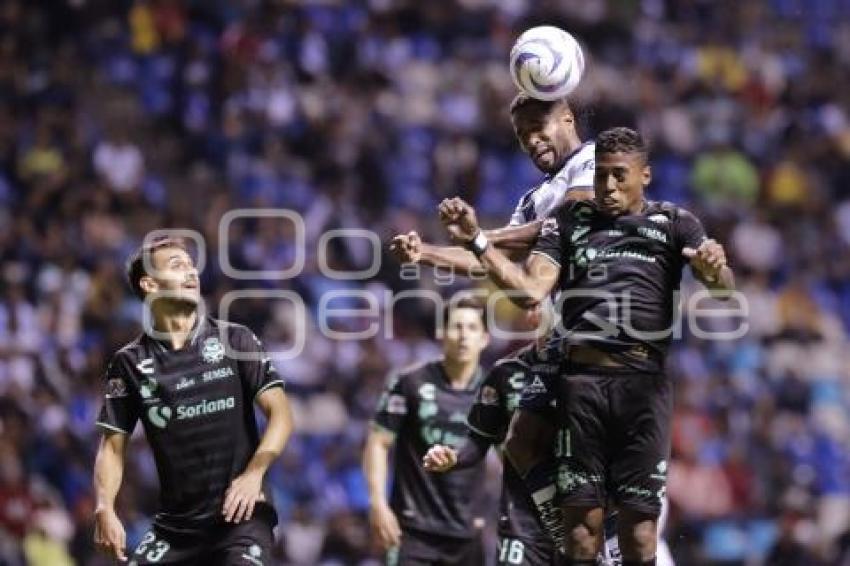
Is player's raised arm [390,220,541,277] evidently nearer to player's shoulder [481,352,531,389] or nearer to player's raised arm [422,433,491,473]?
player's raised arm [422,433,491,473]

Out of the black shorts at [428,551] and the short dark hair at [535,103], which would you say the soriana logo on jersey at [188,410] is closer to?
the short dark hair at [535,103]

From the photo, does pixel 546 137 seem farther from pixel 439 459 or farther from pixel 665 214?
pixel 439 459

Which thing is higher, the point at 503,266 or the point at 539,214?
→ the point at 539,214

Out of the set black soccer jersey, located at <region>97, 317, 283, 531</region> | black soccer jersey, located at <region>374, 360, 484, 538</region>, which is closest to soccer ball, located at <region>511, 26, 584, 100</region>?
black soccer jersey, located at <region>97, 317, 283, 531</region>

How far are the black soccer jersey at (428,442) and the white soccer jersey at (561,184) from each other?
91.2 inches

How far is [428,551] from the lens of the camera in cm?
1144

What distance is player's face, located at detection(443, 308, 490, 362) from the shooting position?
11.5m

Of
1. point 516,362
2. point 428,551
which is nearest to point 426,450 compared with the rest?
point 428,551

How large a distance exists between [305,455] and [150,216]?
3275mm

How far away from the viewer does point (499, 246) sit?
9016 millimetres

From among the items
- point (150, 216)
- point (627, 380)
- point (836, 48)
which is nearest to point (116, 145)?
point (150, 216)

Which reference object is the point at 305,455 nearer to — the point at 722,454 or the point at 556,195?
the point at 722,454

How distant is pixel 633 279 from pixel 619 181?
1.57 feet

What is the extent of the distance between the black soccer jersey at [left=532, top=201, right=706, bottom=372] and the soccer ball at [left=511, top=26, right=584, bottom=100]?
1.05 meters
